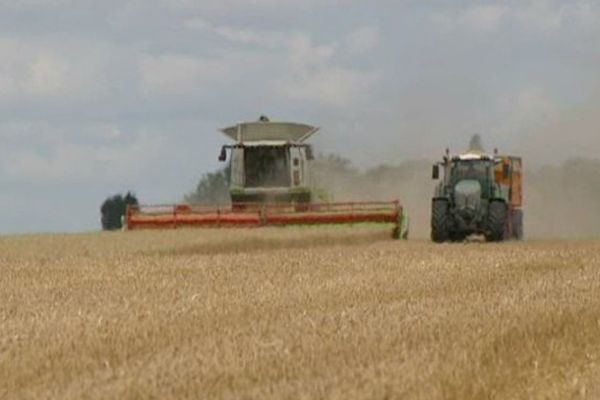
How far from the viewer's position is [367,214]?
32.0 metres

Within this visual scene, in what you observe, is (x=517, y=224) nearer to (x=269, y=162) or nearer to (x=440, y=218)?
(x=440, y=218)

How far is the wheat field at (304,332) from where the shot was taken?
8016mm

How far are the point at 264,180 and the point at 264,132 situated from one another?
1087 millimetres

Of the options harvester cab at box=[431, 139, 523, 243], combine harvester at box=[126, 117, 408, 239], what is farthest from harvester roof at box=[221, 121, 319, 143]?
harvester cab at box=[431, 139, 523, 243]

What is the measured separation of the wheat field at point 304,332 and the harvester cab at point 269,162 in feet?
51.6

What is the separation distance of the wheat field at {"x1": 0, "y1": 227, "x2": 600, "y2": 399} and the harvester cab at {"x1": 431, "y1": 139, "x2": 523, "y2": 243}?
11.2 metres

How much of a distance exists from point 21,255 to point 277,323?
1587cm

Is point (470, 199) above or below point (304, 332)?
above

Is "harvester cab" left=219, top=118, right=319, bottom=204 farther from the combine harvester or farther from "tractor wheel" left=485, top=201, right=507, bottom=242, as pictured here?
"tractor wheel" left=485, top=201, right=507, bottom=242

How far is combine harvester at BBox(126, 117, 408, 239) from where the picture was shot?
32.5m

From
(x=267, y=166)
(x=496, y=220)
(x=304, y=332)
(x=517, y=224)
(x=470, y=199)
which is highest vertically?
(x=267, y=166)

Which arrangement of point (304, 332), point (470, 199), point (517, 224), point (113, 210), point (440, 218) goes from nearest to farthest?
1. point (304, 332)
2. point (440, 218)
3. point (470, 199)
4. point (517, 224)
5. point (113, 210)

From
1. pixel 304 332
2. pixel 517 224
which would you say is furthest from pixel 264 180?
pixel 304 332

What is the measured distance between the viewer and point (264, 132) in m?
34.1
